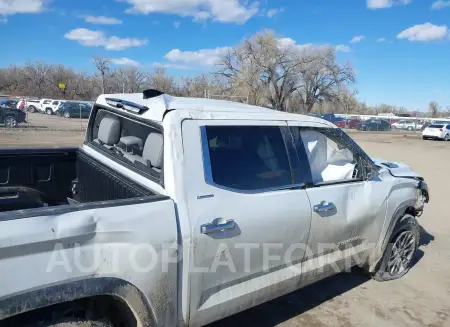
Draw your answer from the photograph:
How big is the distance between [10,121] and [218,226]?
89.6 feet

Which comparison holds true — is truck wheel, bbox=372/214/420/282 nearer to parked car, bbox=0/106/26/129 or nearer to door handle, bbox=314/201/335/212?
door handle, bbox=314/201/335/212

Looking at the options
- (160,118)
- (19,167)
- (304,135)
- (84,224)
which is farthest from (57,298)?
(304,135)

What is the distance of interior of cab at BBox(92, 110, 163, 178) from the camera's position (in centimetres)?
252

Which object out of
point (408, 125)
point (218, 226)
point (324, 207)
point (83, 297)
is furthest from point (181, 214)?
point (408, 125)

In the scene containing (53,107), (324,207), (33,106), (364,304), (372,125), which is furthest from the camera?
(372,125)

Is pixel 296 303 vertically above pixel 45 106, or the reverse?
pixel 45 106

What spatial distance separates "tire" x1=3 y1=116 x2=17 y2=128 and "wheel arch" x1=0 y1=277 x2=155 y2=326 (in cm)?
2700

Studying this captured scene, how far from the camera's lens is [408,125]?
2170 inches

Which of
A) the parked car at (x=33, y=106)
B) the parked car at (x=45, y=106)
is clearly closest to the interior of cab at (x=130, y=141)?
the parked car at (x=45, y=106)

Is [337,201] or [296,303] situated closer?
[337,201]

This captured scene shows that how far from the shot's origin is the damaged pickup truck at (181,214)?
1800 millimetres

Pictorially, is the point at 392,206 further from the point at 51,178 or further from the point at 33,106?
the point at 33,106

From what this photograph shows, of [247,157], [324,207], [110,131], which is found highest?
[110,131]

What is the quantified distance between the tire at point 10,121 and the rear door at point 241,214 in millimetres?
26715
